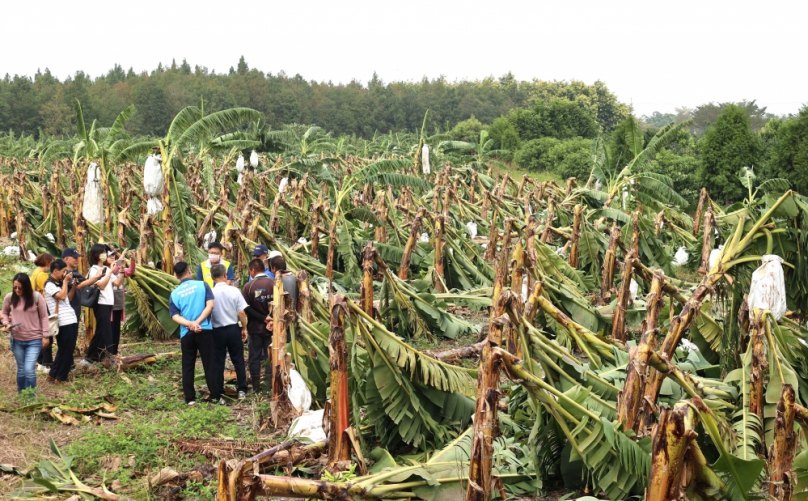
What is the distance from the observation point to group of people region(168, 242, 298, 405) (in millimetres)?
7176

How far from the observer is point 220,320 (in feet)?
24.1

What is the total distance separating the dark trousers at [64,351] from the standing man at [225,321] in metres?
1.58

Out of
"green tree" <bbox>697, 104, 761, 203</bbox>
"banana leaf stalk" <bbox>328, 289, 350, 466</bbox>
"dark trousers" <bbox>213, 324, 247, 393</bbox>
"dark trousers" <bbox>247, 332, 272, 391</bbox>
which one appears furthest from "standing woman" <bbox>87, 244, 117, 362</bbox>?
"green tree" <bbox>697, 104, 761, 203</bbox>

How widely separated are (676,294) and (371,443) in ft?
9.46

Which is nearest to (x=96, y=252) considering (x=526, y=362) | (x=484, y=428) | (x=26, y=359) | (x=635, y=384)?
(x=26, y=359)

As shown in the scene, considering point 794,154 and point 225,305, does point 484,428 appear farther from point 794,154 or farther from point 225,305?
point 794,154

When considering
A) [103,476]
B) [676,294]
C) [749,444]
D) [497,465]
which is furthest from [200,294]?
[749,444]

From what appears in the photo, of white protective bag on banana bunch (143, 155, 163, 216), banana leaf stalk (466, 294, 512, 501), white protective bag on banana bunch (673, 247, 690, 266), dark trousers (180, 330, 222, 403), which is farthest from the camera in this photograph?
white protective bag on banana bunch (673, 247, 690, 266)

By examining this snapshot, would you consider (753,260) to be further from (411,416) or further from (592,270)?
(592,270)

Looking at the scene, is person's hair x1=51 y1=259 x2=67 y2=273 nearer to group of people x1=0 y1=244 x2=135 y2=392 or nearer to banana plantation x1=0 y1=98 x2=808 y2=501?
group of people x1=0 y1=244 x2=135 y2=392

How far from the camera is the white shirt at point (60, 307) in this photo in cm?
748

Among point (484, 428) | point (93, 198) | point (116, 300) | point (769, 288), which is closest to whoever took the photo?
point (484, 428)

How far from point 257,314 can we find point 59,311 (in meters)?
2.01

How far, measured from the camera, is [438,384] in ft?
17.6
